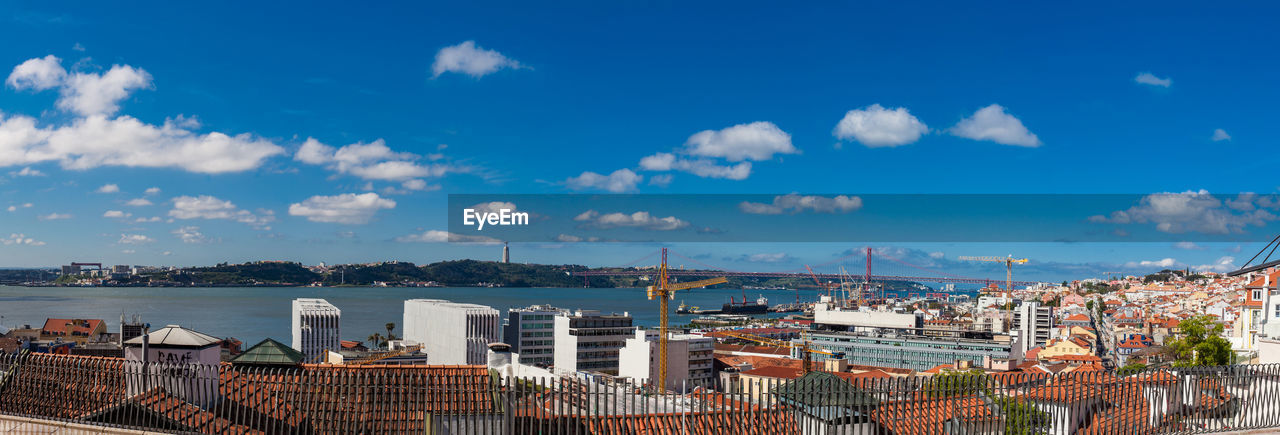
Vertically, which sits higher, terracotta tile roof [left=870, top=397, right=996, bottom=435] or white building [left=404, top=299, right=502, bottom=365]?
terracotta tile roof [left=870, top=397, right=996, bottom=435]

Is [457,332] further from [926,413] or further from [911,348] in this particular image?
[926,413]

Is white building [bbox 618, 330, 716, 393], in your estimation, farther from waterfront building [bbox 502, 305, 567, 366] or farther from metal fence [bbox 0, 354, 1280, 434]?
metal fence [bbox 0, 354, 1280, 434]

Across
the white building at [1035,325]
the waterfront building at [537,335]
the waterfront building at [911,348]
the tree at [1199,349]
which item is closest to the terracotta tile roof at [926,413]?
the tree at [1199,349]

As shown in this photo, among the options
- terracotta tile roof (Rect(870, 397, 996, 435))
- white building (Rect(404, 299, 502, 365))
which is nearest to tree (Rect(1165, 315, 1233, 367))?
terracotta tile roof (Rect(870, 397, 996, 435))

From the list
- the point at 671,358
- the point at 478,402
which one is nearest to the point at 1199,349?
the point at 478,402

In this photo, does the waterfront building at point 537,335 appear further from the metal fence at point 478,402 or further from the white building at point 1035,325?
the metal fence at point 478,402

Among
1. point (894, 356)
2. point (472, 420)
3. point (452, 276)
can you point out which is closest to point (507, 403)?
point (472, 420)

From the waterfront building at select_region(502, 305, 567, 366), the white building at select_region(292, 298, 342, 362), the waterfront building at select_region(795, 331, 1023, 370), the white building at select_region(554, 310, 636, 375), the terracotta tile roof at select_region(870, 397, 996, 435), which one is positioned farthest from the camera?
the waterfront building at select_region(795, 331, 1023, 370)
